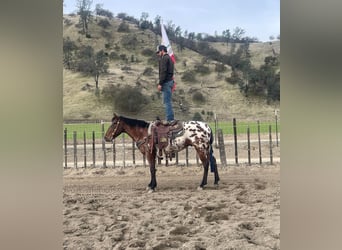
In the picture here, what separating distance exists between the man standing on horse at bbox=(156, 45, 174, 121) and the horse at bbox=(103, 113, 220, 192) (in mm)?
165

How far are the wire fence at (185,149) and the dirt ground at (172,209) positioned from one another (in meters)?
0.06

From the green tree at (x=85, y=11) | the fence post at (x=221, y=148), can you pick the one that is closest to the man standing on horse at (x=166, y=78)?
the fence post at (x=221, y=148)

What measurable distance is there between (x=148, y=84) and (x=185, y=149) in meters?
0.58

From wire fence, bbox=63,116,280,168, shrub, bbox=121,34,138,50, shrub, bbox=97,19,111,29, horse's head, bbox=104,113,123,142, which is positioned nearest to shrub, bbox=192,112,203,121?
wire fence, bbox=63,116,280,168

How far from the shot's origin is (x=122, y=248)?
9.05 ft

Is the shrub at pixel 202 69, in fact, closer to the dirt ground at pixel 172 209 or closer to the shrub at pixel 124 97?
the shrub at pixel 124 97

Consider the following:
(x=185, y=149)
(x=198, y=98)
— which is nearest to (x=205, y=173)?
(x=185, y=149)

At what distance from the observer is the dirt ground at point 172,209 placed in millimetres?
2801

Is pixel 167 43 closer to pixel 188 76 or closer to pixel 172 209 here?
pixel 188 76

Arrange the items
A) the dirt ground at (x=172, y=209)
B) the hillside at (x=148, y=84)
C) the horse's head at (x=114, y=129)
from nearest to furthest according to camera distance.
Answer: the dirt ground at (x=172, y=209)
the hillside at (x=148, y=84)
the horse's head at (x=114, y=129)

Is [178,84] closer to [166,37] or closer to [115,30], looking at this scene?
[166,37]
